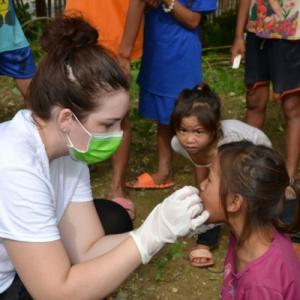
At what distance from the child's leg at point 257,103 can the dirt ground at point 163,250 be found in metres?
0.48

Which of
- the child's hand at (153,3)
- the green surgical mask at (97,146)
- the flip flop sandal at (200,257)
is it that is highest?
the child's hand at (153,3)

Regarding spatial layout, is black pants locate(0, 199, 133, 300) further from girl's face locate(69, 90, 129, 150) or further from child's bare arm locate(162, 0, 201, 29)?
child's bare arm locate(162, 0, 201, 29)

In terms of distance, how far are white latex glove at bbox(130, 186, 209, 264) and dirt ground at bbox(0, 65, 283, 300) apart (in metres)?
0.90

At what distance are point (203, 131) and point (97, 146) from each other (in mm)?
999

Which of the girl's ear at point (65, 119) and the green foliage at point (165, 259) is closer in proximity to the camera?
the girl's ear at point (65, 119)

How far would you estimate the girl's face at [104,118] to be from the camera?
1.60m

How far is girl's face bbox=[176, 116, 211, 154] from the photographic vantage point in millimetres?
2607

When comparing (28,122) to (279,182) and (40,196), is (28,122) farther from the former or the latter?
(279,182)

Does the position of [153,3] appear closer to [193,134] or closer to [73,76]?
[193,134]

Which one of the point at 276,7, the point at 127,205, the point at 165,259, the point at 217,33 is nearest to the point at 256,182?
the point at 165,259

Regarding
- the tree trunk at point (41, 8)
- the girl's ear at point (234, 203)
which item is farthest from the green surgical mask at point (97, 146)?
the tree trunk at point (41, 8)

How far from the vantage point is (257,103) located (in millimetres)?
3193

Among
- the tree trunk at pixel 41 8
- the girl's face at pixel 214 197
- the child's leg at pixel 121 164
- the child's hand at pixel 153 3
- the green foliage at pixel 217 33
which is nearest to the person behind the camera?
the girl's face at pixel 214 197

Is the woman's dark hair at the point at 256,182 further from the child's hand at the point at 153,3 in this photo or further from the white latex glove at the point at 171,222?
the child's hand at the point at 153,3
